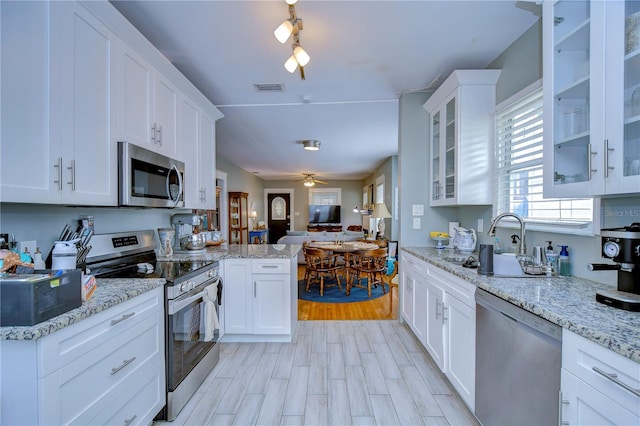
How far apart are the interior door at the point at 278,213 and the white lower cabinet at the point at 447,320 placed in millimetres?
8360

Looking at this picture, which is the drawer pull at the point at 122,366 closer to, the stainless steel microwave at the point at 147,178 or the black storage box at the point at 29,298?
the black storage box at the point at 29,298

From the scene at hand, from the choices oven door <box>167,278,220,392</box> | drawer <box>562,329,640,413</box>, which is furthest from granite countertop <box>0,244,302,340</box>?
drawer <box>562,329,640,413</box>

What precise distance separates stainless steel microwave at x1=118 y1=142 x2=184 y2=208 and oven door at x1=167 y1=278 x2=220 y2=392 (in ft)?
2.33

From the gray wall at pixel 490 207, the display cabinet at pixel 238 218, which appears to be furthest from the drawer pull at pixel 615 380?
the display cabinet at pixel 238 218

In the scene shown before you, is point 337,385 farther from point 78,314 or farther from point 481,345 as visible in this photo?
point 78,314

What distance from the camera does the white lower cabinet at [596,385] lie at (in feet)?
2.64

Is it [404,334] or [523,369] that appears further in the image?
[404,334]

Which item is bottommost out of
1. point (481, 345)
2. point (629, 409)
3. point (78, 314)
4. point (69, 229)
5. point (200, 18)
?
point (481, 345)

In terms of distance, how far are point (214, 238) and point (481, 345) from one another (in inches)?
112

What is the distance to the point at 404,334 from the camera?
2.96 metres

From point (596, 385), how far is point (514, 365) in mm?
409

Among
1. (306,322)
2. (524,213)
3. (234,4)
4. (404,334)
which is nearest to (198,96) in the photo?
(234,4)

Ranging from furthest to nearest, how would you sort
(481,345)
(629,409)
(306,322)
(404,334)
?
(306,322) → (404,334) → (481,345) → (629,409)

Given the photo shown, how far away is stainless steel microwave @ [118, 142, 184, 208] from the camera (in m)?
1.77
